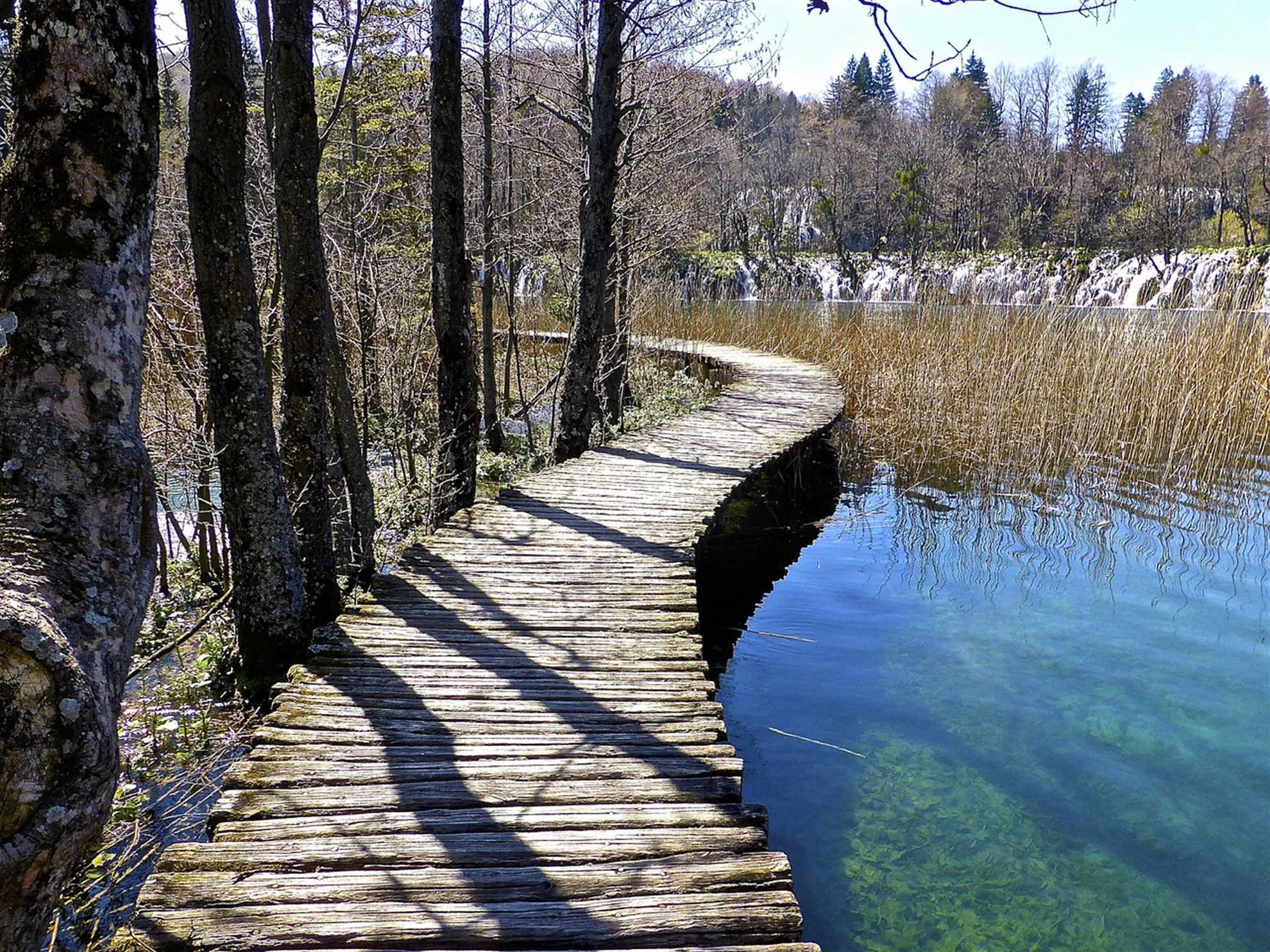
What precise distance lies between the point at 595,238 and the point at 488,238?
73.3 inches

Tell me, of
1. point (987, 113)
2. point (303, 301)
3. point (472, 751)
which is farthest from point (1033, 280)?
point (987, 113)

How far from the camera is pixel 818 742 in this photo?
13.8 ft

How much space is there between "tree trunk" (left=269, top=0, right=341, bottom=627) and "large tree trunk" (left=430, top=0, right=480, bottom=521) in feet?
5.51

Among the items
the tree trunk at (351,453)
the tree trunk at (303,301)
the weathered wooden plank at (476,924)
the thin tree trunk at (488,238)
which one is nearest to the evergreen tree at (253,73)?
the thin tree trunk at (488,238)

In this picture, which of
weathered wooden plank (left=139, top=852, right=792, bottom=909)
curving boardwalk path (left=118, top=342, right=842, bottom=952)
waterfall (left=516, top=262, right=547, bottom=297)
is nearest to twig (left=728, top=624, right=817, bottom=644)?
curving boardwalk path (left=118, top=342, right=842, bottom=952)

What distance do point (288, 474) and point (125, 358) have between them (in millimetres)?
3109

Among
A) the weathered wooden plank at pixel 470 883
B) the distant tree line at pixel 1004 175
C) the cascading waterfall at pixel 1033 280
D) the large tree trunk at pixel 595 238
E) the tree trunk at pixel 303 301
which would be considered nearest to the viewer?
the weathered wooden plank at pixel 470 883

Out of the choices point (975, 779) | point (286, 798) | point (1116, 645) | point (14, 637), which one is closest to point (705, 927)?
point (286, 798)

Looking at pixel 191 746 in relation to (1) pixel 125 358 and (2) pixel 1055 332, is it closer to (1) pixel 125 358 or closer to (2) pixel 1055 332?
(1) pixel 125 358

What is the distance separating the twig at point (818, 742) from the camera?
4.08 meters

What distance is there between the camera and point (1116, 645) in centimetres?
506

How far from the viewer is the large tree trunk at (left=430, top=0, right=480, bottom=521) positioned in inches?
222

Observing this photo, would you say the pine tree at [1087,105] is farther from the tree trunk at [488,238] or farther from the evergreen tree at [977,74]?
the tree trunk at [488,238]

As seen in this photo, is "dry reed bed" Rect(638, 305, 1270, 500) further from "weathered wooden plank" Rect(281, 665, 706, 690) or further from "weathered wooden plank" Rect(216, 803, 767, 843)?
"weathered wooden plank" Rect(216, 803, 767, 843)
